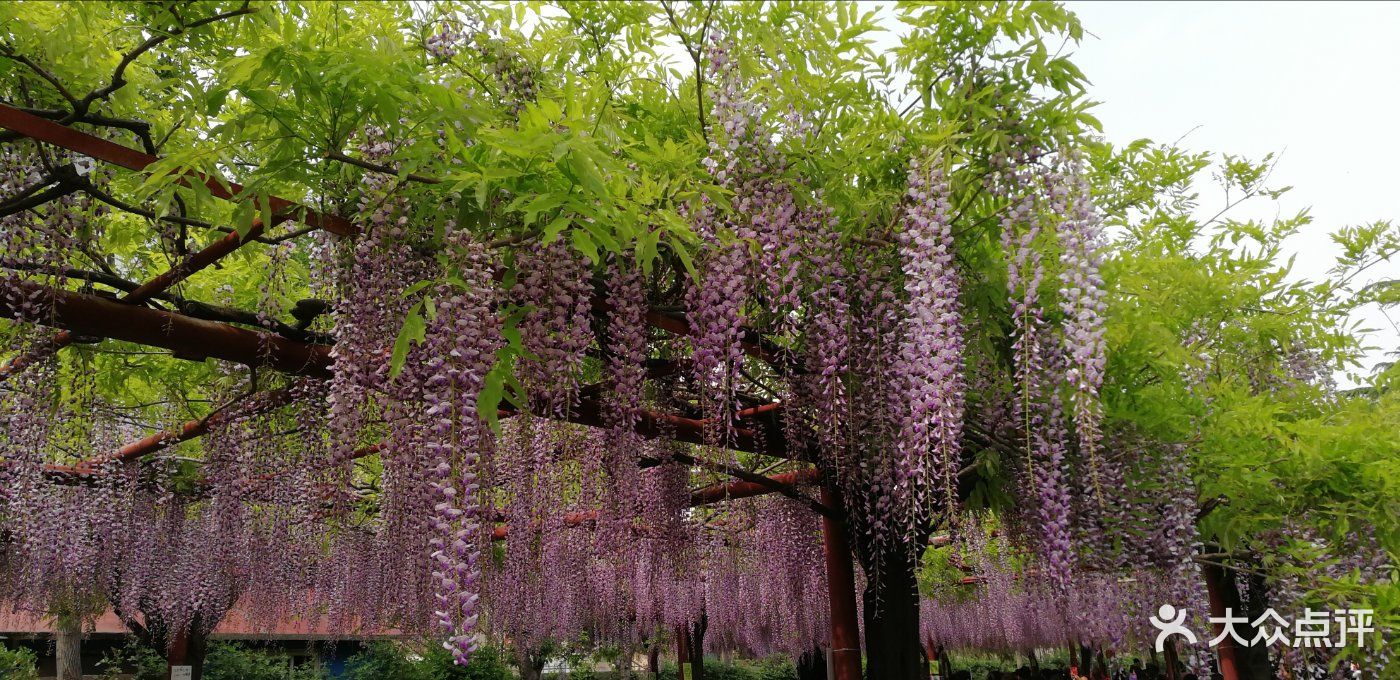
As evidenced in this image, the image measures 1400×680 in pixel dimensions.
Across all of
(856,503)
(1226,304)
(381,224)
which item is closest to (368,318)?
(381,224)

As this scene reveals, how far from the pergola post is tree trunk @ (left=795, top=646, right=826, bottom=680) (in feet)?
29.4

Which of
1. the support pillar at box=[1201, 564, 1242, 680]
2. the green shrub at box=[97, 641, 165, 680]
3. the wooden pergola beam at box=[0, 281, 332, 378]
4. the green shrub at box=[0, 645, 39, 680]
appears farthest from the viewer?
the green shrub at box=[97, 641, 165, 680]

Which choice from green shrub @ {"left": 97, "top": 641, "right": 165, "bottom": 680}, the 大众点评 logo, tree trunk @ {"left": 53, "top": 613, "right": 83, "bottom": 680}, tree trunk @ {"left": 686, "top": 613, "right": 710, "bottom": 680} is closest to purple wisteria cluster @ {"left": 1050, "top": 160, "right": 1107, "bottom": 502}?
the 大众点评 logo

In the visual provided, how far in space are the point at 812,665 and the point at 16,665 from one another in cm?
1205

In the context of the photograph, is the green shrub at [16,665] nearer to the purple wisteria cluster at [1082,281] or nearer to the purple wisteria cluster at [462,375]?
the purple wisteria cluster at [462,375]

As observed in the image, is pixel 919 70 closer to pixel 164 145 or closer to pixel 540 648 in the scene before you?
pixel 164 145

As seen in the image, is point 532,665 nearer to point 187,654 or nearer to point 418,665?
point 418,665

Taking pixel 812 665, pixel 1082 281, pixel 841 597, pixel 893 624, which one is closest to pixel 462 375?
pixel 1082 281

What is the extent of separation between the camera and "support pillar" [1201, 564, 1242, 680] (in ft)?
25.0

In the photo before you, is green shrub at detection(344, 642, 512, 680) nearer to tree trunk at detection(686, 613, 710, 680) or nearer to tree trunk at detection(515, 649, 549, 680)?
tree trunk at detection(515, 649, 549, 680)

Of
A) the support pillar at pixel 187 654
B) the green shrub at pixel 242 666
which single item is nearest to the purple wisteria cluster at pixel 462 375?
the support pillar at pixel 187 654

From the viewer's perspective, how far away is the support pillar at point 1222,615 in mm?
7617

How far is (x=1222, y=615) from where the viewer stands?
7852 mm

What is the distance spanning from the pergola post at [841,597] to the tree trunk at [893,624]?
12.8 inches
